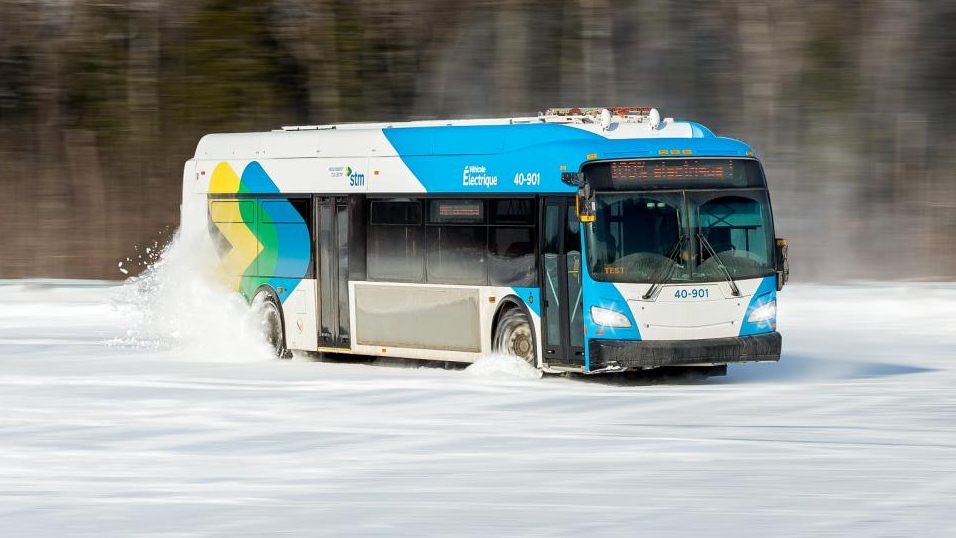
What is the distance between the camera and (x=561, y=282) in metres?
17.6

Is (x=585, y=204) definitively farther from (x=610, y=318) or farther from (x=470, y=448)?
(x=470, y=448)

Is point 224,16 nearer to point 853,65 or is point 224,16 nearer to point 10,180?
point 10,180

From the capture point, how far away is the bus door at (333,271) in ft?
68.2

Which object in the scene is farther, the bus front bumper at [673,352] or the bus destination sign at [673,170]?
the bus destination sign at [673,170]

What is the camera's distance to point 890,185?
140 ft

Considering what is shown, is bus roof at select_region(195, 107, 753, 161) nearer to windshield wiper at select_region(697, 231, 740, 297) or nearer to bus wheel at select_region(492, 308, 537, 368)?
windshield wiper at select_region(697, 231, 740, 297)

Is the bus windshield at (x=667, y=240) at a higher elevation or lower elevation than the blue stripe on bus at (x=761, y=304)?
higher

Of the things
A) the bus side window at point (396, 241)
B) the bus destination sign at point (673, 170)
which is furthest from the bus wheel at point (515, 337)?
the bus destination sign at point (673, 170)

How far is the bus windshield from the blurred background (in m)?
24.6

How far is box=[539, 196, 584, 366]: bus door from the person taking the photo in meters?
17.5

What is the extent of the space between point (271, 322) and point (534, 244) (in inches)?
216

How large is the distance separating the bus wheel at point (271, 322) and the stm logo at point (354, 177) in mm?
2151

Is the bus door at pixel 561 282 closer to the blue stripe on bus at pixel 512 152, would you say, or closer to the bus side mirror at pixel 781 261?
the blue stripe on bus at pixel 512 152

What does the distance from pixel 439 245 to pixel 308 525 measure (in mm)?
9999
